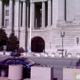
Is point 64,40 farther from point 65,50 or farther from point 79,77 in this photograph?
point 79,77

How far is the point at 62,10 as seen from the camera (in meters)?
50.1

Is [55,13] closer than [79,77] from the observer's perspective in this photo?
No

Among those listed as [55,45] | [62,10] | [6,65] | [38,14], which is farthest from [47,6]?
Answer: [6,65]

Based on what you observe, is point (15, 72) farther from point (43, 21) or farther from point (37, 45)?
point (37, 45)

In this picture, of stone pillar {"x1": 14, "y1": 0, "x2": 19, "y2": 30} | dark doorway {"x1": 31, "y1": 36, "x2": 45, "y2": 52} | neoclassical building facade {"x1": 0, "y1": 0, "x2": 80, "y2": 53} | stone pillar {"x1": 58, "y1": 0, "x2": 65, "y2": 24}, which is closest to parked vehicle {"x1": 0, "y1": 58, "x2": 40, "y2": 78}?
neoclassical building facade {"x1": 0, "y1": 0, "x2": 80, "y2": 53}

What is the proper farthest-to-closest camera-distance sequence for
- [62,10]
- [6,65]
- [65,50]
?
[62,10] < [65,50] < [6,65]

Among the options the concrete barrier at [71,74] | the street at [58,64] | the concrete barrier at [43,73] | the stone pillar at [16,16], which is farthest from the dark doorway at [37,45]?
the concrete barrier at [71,74]

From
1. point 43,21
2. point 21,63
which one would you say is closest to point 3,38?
point 43,21

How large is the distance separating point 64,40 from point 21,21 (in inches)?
784

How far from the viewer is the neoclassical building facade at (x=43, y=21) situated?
4712 cm

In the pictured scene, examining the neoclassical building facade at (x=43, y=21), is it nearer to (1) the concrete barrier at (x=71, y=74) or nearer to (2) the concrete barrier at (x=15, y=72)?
(2) the concrete barrier at (x=15, y=72)

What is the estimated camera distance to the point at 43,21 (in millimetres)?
63469

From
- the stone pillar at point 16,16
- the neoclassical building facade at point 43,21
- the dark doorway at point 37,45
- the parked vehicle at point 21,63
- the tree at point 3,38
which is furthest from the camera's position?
the dark doorway at point 37,45

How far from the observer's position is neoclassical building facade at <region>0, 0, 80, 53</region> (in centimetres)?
4712
